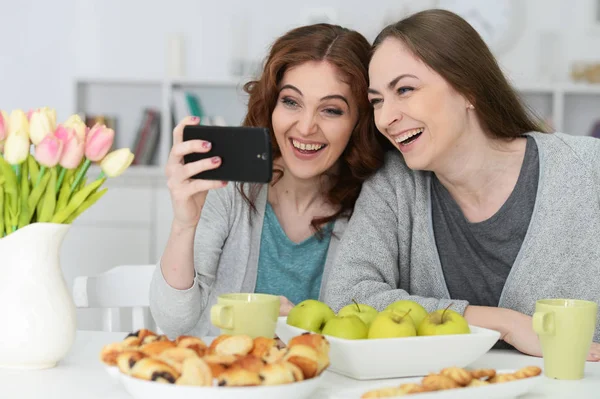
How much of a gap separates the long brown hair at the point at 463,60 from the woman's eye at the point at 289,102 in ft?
0.70

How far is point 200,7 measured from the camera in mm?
4051

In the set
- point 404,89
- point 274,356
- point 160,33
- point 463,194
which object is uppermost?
point 160,33

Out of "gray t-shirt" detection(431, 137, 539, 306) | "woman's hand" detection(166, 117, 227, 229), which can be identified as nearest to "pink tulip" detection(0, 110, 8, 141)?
"woman's hand" detection(166, 117, 227, 229)

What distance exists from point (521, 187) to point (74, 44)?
2923 mm

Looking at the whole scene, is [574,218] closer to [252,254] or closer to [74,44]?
[252,254]

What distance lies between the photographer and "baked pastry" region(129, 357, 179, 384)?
35.6 inches

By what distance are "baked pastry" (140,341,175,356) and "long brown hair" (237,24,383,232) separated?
883 mm

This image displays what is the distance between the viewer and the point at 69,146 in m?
1.16

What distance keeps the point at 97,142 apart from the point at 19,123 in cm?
11

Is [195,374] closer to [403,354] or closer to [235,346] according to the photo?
[235,346]

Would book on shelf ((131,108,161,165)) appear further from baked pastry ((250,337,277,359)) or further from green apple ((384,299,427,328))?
baked pastry ((250,337,277,359))

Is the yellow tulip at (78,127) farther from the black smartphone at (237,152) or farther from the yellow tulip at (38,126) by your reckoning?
the black smartphone at (237,152)

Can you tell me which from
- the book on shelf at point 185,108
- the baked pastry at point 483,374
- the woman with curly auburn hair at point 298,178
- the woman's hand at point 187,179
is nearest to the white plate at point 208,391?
the baked pastry at point 483,374

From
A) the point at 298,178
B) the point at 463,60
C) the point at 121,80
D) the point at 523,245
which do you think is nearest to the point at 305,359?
the point at 523,245
